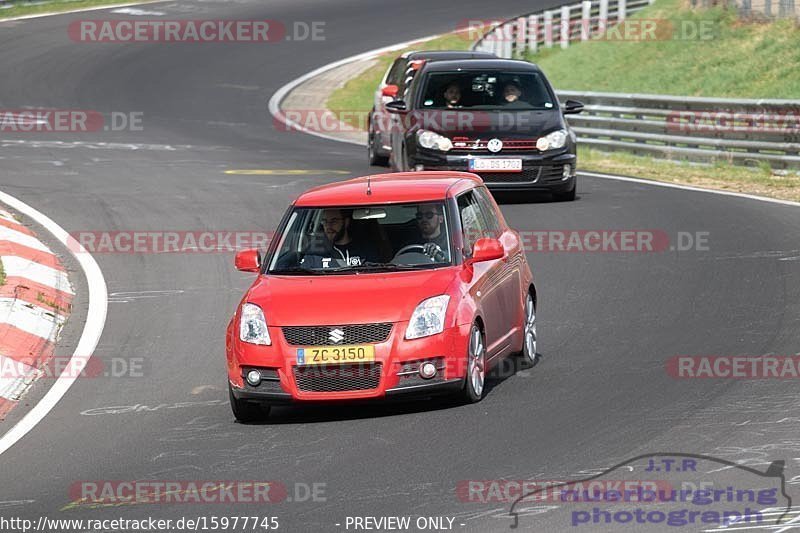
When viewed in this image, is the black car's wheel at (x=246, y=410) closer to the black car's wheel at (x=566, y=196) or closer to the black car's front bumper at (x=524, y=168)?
the black car's front bumper at (x=524, y=168)

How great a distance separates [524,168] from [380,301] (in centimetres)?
996

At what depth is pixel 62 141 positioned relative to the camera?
1112 inches

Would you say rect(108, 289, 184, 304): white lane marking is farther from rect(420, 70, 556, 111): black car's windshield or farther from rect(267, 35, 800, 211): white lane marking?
rect(267, 35, 800, 211): white lane marking

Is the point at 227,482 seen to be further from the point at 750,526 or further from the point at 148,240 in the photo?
the point at 148,240

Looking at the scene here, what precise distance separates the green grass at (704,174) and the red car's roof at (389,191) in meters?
9.97

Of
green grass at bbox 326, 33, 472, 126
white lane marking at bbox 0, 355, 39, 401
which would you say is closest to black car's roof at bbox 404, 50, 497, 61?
green grass at bbox 326, 33, 472, 126

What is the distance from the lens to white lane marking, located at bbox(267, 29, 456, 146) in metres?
32.3

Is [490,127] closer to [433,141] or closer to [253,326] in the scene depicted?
[433,141]

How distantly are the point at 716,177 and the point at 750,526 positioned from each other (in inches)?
651

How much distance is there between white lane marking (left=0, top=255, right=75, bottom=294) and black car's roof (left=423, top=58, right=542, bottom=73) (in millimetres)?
7340

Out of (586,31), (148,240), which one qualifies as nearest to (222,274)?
(148,240)

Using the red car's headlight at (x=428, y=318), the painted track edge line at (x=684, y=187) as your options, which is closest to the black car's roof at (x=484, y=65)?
the painted track edge line at (x=684, y=187)

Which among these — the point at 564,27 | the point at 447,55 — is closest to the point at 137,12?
the point at 564,27

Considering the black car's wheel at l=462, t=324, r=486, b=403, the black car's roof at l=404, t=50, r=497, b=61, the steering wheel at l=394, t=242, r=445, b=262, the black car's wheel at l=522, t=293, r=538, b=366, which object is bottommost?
the black car's roof at l=404, t=50, r=497, b=61
